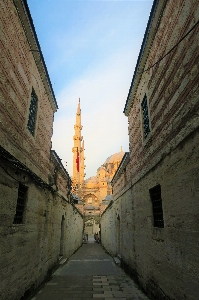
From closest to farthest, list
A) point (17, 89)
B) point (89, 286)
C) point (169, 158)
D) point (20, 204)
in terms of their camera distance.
Answer: 1. point (169, 158)
2. point (17, 89)
3. point (20, 204)
4. point (89, 286)

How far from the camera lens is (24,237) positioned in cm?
503

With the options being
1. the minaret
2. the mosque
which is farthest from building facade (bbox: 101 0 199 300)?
the minaret

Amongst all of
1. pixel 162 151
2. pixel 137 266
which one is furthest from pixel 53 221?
pixel 162 151

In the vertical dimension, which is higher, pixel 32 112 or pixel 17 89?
pixel 32 112

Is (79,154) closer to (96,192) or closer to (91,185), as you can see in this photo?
(91,185)

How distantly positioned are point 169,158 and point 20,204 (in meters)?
3.73

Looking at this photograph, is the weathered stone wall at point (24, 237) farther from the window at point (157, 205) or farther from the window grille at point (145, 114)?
the window grille at point (145, 114)

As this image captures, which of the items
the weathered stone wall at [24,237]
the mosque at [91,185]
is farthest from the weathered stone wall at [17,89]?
the mosque at [91,185]

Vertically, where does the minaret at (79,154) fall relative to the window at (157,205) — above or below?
above

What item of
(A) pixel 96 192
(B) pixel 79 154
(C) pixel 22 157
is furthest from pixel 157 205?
(A) pixel 96 192

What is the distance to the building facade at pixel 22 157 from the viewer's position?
4.07m

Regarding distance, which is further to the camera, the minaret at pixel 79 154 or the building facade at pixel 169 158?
the minaret at pixel 79 154

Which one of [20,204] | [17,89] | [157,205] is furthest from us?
[157,205]

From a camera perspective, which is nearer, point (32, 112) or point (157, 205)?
point (157, 205)
